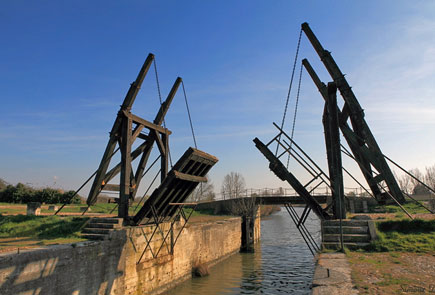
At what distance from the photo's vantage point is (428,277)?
5613 mm

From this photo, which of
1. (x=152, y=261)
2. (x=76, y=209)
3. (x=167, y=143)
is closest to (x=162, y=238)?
(x=152, y=261)

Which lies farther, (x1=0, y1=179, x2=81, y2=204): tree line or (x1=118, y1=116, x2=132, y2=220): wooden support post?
(x1=0, y1=179, x2=81, y2=204): tree line

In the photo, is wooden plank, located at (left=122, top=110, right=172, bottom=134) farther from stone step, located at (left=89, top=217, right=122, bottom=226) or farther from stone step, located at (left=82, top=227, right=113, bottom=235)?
stone step, located at (left=82, top=227, right=113, bottom=235)

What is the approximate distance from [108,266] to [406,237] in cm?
1020

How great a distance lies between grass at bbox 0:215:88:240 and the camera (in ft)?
35.6

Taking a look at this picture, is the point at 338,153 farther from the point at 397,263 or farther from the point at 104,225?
the point at 104,225

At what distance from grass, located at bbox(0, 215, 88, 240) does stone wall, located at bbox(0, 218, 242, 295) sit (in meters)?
1.74

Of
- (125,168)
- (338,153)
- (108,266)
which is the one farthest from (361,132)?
(108,266)

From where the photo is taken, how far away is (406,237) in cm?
1000

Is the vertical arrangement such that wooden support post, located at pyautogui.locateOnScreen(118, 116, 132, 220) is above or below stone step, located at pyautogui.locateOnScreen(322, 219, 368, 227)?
above

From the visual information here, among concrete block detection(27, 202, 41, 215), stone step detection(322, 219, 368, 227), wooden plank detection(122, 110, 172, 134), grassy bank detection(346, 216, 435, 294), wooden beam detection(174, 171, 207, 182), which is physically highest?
wooden plank detection(122, 110, 172, 134)

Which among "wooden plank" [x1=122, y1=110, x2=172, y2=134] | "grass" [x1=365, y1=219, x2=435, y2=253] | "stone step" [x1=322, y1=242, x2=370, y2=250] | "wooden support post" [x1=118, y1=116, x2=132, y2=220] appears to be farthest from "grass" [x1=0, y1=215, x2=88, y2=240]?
"grass" [x1=365, y1=219, x2=435, y2=253]

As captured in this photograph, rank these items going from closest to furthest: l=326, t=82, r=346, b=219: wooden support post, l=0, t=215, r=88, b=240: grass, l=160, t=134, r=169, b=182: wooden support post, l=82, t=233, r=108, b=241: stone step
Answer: l=326, t=82, r=346, b=219: wooden support post
l=82, t=233, r=108, b=241: stone step
l=0, t=215, r=88, b=240: grass
l=160, t=134, r=169, b=182: wooden support post

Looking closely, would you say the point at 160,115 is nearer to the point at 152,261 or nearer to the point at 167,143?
→ the point at 167,143
